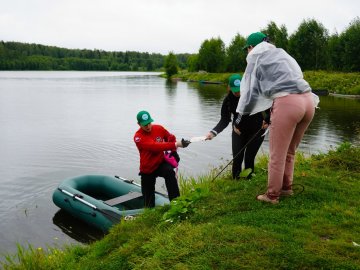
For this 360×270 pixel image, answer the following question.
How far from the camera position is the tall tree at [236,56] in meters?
76.9

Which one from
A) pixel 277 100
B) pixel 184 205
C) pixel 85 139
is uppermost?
pixel 277 100

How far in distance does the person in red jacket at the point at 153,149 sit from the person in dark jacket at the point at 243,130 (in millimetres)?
813

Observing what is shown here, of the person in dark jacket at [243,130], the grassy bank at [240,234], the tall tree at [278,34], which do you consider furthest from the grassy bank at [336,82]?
the grassy bank at [240,234]

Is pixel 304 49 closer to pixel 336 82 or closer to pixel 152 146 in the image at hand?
pixel 336 82

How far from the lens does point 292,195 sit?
17.0 ft

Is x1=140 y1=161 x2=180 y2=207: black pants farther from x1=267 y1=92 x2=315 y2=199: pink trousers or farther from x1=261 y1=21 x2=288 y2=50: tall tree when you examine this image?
x1=261 y1=21 x2=288 y2=50: tall tree

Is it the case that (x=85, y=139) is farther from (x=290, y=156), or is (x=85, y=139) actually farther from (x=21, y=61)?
(x=21, y=61)

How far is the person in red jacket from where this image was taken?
22.2ft

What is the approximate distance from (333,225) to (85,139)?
1669 cm

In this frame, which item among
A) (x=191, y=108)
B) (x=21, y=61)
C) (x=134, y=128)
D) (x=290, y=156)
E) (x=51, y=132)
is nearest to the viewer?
(x=290, y=156)

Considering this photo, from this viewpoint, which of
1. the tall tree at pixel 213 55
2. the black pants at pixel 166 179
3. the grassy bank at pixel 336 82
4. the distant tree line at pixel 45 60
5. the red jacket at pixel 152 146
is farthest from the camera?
the distant tree line at pixel 45 60

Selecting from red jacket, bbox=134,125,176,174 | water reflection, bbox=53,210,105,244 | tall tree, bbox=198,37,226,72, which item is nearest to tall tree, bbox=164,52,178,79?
tall tree, bbox=198,37,226,72

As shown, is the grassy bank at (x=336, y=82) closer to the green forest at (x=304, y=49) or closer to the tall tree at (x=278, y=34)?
the green forest at (x=304, y=49)

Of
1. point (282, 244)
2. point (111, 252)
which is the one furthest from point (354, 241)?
point (111, 252)
